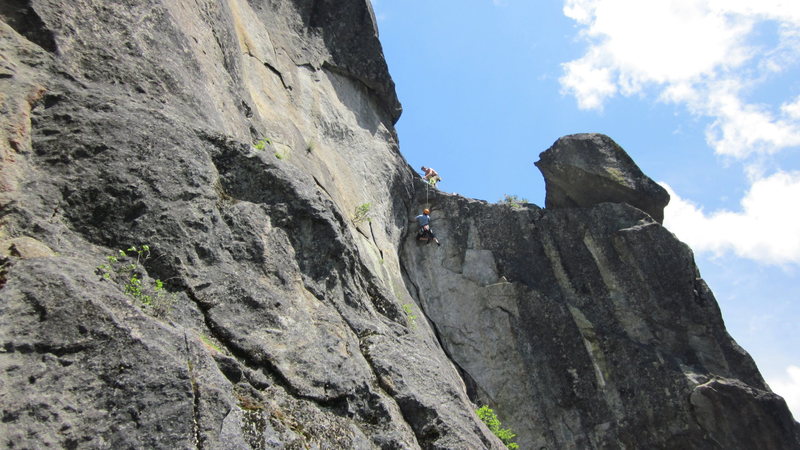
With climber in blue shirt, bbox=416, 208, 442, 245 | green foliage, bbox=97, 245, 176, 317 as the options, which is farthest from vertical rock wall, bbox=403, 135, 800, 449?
green foliage, bbox=97, 245, 176, 317

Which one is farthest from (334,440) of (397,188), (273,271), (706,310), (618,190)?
(618,190)

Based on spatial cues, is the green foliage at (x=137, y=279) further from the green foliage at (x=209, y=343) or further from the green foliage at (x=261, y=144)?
the green foliage at (x=261, y=144)

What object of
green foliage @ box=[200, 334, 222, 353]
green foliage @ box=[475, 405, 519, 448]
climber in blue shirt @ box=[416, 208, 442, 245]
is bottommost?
green foliage @ box=[200, 334, 222, 353]

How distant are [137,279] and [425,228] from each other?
15.1 meters

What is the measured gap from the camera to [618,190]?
78.1ft

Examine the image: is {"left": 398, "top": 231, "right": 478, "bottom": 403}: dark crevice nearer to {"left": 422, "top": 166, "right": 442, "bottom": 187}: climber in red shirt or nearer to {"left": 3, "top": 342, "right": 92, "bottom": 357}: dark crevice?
{"left": 422, "top": 166, "right": 442, "bottom": 187}: climber in red shirt

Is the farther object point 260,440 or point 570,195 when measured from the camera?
point 570,195

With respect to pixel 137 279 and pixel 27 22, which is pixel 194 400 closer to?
pixel 137 279

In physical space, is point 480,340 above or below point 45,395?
above

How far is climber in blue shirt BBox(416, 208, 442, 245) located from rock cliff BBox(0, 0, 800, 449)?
1.87 metres

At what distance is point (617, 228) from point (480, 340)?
6.05 metres

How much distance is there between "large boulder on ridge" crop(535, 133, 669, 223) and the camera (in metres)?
23.8

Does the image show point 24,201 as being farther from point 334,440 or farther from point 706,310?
point 706,310

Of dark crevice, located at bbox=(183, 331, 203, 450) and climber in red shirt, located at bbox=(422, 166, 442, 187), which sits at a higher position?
climber in red shirt, located at bbox=(422, 166, 442, 187)
